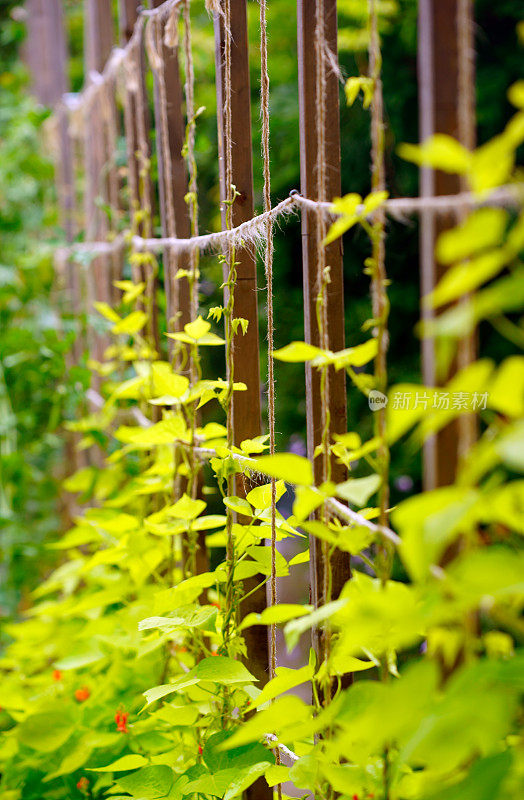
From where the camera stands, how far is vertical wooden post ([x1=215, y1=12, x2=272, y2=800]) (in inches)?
41.1

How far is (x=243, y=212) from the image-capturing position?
1.05 m

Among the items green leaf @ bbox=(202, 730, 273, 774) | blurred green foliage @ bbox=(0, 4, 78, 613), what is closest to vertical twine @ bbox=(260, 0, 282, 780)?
green leaf @ bbox=(202, 730, 273, 774)

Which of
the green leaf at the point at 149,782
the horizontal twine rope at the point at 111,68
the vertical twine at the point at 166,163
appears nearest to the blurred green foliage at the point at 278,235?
the horizontal twine rope at the point at 111,68

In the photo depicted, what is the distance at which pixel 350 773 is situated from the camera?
70 cm

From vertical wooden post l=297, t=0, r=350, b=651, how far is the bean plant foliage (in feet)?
0.13

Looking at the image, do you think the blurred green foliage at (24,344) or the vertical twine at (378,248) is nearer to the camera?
the vertical twine at (378,248)

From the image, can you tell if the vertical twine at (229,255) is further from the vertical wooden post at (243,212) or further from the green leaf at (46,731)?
the green leaf at (46,731)

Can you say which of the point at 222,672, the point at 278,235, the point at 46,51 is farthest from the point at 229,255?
the point at 46,51

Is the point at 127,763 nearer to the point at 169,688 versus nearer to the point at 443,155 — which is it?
the point at 169,688

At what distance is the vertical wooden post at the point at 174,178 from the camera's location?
4.48 feet

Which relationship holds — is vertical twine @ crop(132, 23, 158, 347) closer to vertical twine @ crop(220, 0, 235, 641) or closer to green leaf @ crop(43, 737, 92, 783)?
vertical twine @ crop(220, 0, 235, 641)

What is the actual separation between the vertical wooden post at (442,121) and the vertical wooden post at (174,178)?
2.66 feet

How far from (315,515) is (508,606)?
413 mm

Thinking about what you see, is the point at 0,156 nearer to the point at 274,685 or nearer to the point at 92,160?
the point at 92,160
